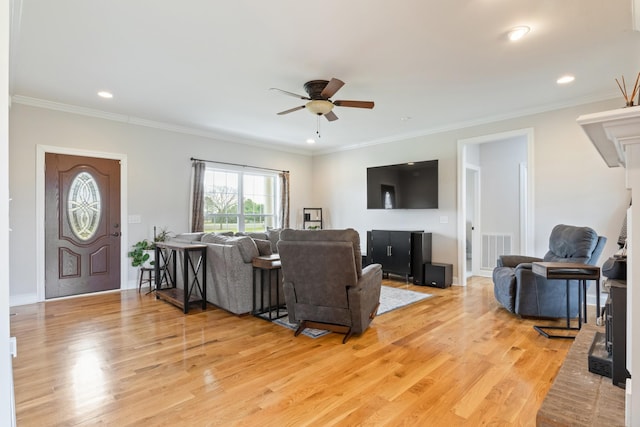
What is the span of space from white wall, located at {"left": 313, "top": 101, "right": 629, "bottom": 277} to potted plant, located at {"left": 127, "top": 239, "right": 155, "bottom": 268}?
13.3 feet

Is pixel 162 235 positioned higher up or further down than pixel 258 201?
further down

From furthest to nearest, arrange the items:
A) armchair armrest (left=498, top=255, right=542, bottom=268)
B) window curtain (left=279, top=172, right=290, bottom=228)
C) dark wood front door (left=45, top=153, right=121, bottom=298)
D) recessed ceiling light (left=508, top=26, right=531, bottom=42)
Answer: window curtain (left=279, top=172, right=290, bottom=228) → dark wood front door (left=45, top=153, right=121, bottom=298) → armchair armrest (left=498, top=255, right=542, bottom=268) → recessed ceiling light (left=508, top=26, right=531, bottom=42)

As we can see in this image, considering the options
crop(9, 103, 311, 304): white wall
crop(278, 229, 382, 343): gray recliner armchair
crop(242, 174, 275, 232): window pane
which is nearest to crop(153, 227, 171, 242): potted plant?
crop(9, 103, 311, 304): white wall

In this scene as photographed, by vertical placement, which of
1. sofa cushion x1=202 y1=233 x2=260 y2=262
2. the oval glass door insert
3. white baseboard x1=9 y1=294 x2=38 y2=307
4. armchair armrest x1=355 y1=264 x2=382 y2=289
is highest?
the oval glass door insert

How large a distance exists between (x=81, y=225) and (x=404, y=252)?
5.13 meters

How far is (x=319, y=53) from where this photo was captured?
3.03 metres

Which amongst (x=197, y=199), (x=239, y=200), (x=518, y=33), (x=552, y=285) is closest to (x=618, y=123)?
(x=518, y=33)

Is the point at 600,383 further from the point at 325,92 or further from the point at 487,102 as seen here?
the point at 487,102

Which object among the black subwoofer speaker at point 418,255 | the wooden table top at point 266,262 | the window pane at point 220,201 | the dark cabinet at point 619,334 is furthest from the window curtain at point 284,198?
the dark cabinet at point 619,334

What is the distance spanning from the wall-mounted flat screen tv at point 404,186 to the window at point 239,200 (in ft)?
7.33

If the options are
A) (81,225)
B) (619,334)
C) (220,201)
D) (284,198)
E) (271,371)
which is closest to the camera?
(619,334)

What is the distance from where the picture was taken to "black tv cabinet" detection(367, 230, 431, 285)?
18.3 feet

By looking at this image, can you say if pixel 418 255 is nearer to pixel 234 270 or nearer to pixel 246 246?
pixel 246 246

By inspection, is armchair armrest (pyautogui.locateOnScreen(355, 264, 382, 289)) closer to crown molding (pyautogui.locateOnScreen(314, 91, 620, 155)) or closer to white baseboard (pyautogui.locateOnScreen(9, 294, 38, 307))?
crown molding (pyautogui.locateOnScreen(314, 91, 620, 155))
